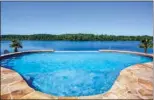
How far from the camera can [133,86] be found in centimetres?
442

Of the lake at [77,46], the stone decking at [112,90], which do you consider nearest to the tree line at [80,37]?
the lake at [77,46]

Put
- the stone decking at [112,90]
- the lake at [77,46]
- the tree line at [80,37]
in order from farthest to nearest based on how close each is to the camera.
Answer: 1. the tree line at [80,37]
2. the lake at [77,46]
3. the stone decking at [112,90]

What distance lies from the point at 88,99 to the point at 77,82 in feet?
9.16

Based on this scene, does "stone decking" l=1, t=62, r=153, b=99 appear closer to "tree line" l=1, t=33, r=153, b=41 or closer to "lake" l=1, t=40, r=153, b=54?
"lake" l=1, t=40, r=153, b=54

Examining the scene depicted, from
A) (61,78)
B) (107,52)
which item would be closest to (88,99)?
(61,78)

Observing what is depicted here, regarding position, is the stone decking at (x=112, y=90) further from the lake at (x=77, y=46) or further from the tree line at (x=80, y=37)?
the tree line at (x=80, y=37)

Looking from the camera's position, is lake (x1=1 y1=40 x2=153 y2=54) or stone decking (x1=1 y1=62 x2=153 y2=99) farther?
lake (x1=1 y1=40 x2=153 y2=54)

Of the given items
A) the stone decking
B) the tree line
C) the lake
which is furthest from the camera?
the tree line

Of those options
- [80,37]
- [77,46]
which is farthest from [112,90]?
[80,37]

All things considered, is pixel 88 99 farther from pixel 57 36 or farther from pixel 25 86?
pixel 57 36

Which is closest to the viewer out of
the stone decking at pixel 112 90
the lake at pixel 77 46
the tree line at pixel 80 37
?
the stone decking at pixel 112 90

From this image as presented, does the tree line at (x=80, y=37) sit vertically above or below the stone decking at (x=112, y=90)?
above

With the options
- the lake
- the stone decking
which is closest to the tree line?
the lake

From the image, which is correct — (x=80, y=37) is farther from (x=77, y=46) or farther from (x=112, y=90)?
(x=112, y=90)
